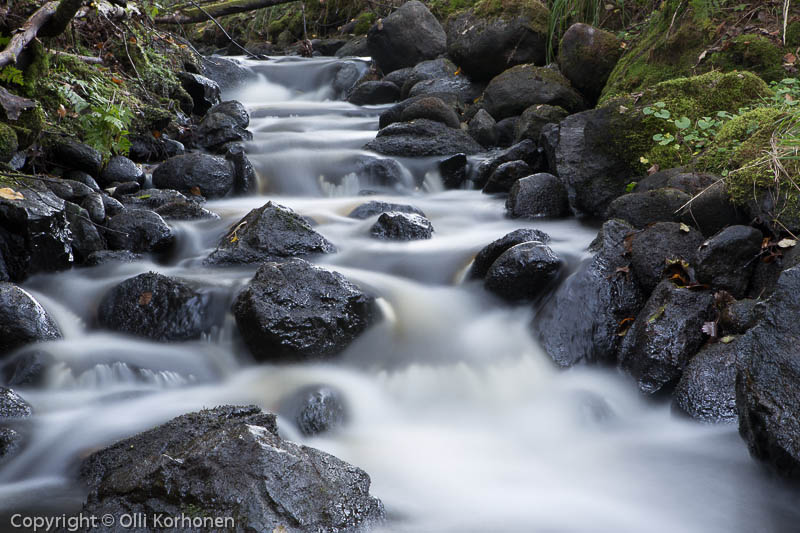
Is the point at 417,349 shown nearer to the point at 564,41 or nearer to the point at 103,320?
the point at 103,320

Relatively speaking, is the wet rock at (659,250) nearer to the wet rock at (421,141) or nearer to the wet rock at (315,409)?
the wet rock at (315,409)

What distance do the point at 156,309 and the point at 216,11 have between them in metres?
7.41

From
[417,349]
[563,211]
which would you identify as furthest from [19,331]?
[563,211]

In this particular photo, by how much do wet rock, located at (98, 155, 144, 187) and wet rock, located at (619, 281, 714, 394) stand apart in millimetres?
5700

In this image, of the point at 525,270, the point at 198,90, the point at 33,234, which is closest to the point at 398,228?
the point at 525,270

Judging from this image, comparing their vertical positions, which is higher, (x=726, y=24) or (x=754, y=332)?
(x=726, y=24)

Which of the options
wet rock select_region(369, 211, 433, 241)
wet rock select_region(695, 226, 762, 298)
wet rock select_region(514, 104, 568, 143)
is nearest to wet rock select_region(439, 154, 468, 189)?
wet rock select_region(514, 104, 568, 143)

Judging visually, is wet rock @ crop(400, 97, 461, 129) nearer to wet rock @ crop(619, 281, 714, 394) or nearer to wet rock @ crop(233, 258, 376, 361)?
wet rock @ crop(233, 258, 376, 361)

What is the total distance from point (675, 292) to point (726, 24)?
15.4ft

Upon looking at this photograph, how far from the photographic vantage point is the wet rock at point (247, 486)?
2.17 meters

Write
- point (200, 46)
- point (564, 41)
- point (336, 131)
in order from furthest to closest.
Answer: point (200, 46) < point (336, 131) < point (564, 41)

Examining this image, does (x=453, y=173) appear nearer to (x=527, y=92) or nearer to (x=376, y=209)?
(x=376, y=209)

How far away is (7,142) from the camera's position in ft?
17.1

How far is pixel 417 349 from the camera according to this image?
433cm
